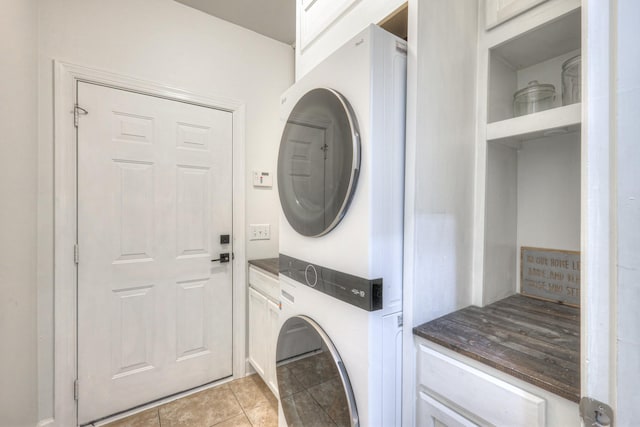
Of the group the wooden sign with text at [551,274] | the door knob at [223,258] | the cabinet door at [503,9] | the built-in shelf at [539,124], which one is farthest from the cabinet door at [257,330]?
the cabinet door at [503,9]

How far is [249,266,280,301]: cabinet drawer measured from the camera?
172 cm

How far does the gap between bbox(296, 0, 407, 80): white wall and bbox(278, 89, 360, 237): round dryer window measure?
0.35 m

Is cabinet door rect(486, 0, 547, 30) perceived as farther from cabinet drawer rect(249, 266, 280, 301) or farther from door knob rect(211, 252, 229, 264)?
door knob rect(211, 252, 229, 264)

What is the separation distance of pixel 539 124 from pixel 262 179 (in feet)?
5.69

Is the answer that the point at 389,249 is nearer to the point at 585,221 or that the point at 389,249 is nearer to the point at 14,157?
the point at 585,221

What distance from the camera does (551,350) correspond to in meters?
0.81

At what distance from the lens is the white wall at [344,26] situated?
109 cm

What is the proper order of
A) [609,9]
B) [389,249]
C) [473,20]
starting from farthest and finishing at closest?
[473,20] < [389,249] < [609,9]

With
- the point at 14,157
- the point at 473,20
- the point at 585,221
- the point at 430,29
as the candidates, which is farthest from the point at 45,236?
the point at 473,20

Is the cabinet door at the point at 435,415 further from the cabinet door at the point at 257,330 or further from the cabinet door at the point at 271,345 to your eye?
the cabinet door at the point at 257,330

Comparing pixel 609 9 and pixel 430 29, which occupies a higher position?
pixel 430 29

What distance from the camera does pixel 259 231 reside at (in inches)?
87.1

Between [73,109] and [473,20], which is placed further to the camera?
[73,109]

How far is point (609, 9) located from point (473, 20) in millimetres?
868
